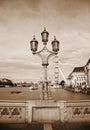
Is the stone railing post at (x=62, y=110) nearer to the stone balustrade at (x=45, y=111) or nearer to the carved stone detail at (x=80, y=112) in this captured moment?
the stone balustrade at (x=45, y=111)

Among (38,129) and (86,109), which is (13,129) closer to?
(38,129)

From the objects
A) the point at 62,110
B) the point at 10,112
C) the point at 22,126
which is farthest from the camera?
the point at 62,110

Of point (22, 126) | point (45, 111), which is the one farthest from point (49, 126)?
point (22, 126)

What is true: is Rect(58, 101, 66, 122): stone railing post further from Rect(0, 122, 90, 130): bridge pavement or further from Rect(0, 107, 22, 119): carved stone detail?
Rect(0, 107, 22, 119): carved stone detail

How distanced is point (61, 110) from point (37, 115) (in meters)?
0.81

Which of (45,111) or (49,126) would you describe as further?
(45,111)

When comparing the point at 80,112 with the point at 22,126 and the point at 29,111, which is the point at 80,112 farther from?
the point at 22,126

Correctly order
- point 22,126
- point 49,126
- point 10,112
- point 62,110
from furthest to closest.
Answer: point 62,110 → point 10,112 → point 22,126 → point 49,126

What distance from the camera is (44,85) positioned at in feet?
27.0

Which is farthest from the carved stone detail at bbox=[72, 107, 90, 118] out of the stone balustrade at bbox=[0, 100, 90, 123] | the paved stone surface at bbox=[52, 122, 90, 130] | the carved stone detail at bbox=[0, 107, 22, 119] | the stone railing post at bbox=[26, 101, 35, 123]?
the carved stone detail at bbox=[0, 107, 22, 119]

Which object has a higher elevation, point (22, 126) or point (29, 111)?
point (29, 111)

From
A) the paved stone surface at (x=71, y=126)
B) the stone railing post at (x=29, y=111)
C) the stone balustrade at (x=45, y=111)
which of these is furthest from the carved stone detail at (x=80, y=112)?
the stone railing post at (x=29, y=111)

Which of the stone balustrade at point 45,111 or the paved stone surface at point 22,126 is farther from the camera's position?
the stone balustrade at point 45,111

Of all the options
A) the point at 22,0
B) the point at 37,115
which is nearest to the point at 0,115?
the point at 37,115
